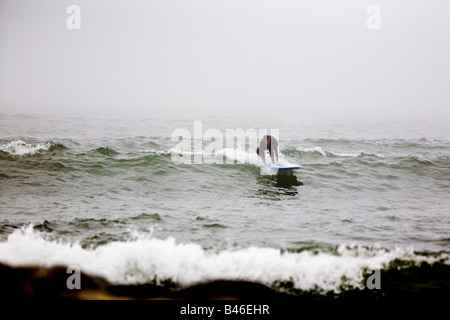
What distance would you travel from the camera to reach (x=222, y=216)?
9.62 meters

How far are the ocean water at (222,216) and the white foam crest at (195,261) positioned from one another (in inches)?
0.8

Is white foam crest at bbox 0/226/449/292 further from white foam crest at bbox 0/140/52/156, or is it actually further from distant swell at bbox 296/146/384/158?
distant swell at bbox 296/146/384/158

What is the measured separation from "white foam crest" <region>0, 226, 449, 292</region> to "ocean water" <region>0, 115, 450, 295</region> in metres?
0.02

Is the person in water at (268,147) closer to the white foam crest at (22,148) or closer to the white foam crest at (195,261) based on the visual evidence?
the white foam crest at (195,261)

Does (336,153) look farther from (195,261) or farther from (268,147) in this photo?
(195,261)

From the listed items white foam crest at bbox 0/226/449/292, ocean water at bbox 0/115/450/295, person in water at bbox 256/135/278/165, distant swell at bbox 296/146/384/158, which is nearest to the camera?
white foam crest at bbox 0/226/449/292

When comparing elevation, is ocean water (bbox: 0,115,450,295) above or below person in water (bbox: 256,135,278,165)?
below

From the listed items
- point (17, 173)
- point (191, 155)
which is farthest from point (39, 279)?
point (191, 155)

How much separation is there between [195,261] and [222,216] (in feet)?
10.0

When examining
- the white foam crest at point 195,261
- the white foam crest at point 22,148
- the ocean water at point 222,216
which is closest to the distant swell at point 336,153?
the ocean water at point 222,216

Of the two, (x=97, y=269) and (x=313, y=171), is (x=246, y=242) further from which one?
(x=313, y=171)

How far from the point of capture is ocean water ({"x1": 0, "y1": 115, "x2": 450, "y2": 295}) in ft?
21.4

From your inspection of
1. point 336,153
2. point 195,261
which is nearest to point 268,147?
point 336,153

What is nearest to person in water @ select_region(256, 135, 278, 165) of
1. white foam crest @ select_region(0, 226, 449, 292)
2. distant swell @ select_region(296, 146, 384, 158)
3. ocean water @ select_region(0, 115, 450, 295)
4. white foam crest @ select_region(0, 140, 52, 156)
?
ocean water @ select_region(0, 115, 450, 295)
